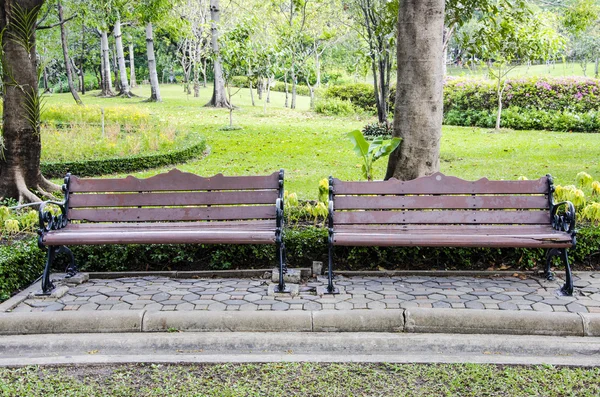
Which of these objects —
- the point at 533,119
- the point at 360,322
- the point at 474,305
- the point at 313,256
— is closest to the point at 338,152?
the point at 533,119

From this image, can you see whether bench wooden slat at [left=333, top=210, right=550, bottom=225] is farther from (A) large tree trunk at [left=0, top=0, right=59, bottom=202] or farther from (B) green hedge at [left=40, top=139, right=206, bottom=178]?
(B) green hedge at [left=40, top=139, right=206, bottom=178]

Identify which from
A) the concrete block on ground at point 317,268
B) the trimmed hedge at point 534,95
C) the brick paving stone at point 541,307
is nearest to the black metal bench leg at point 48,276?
the concrete block on ground at point 317,268

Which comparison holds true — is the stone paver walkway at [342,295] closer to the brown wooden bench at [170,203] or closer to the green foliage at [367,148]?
the brown wooden bench at [170,203]

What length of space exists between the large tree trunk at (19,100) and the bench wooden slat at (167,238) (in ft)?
10.8

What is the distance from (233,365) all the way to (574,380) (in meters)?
2.23

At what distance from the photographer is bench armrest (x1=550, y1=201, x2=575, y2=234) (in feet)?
16.8

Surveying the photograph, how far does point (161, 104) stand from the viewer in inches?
1219

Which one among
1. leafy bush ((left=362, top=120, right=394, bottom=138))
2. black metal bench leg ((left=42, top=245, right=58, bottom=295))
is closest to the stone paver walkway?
black metal bench leg ((left=42, top=245, right=58, bottom=295))

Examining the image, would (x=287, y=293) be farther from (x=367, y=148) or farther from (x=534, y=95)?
(x=534, y=95)

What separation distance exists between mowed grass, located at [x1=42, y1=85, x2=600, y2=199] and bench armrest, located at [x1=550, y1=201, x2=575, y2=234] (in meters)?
4.16

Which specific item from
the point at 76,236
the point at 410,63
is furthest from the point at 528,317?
the point at 76,236

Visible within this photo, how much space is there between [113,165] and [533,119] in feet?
46.1

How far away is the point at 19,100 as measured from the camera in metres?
7.96

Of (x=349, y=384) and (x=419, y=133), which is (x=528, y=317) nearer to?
(x=349, y=384)
